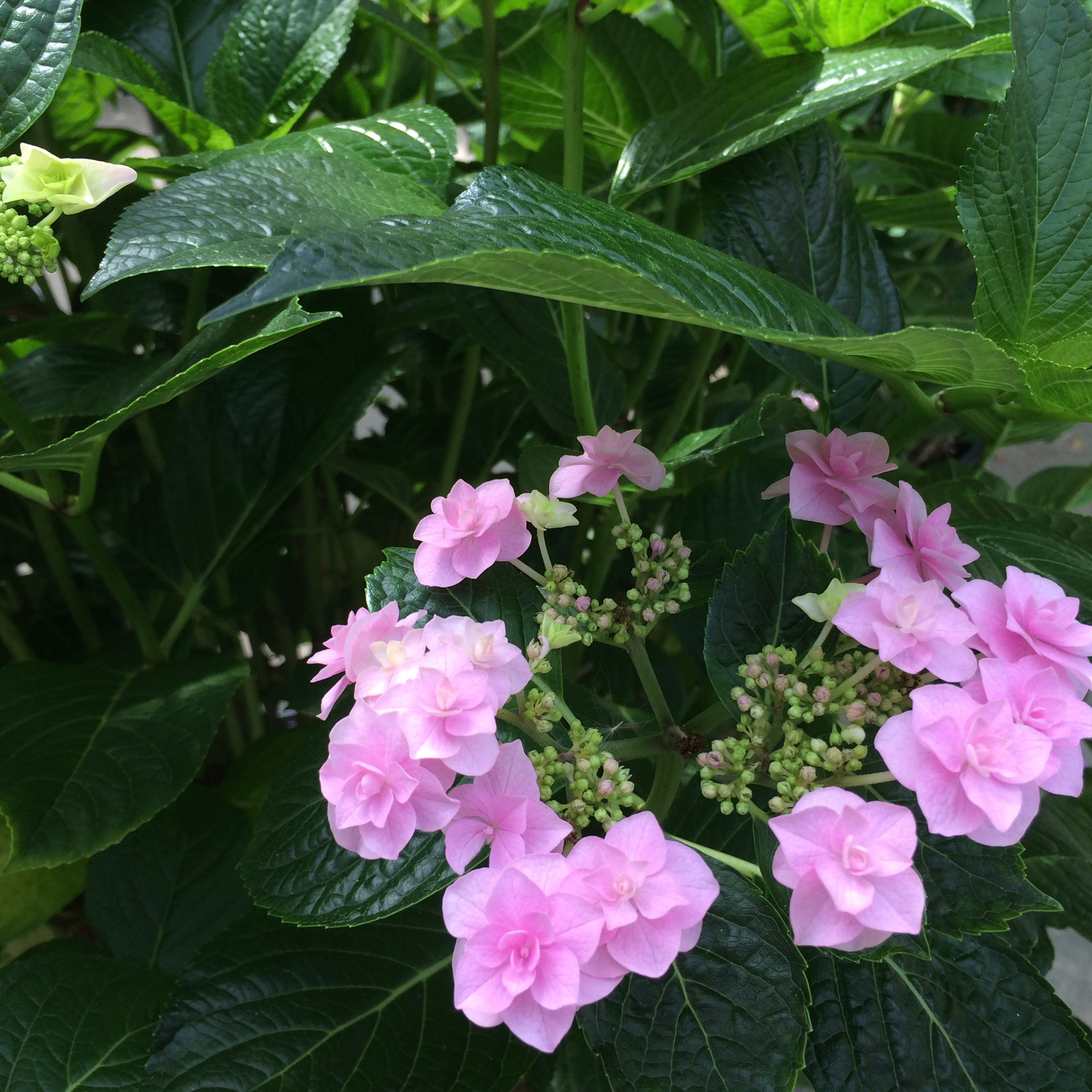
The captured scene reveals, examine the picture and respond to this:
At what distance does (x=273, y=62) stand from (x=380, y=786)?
1.40 feet

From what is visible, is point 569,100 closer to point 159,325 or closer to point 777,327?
point 777,327

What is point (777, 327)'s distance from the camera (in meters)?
0.29

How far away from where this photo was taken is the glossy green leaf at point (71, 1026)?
18.2 inches

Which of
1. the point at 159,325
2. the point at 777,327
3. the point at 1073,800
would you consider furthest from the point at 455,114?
the point at 1073,800

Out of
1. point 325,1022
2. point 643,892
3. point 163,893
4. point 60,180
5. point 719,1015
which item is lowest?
point 163,893

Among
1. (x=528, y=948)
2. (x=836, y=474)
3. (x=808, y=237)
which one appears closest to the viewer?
(x=528, y=948)

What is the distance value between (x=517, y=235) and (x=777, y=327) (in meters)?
0.09

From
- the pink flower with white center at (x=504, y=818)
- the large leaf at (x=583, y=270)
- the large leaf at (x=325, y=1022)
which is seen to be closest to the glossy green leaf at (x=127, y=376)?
the large leaf at (x=583, y=270)

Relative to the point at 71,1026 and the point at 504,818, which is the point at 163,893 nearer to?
the point at 71,1026

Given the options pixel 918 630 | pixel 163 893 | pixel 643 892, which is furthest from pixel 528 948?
pixel 163 893

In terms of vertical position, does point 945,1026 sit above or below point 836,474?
below

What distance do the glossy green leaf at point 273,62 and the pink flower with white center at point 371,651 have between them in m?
0.33

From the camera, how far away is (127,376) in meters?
0.49

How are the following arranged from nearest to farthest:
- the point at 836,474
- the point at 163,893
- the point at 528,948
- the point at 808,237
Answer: the point at 528,948 < the point at 836,474 < the point at 808,237 < the point at 163,893
